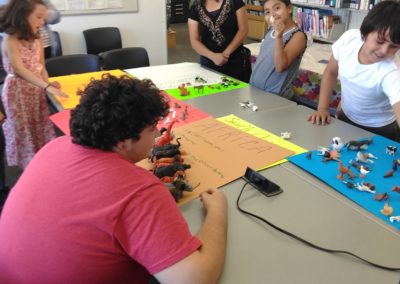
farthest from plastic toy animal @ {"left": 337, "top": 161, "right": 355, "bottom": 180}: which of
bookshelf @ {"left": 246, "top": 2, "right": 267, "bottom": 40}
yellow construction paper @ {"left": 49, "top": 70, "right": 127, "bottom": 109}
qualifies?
bookshelf @ {"left": 246, "top": 2, "right": 267, "bottom": 40}

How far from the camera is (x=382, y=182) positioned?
1.20 meters

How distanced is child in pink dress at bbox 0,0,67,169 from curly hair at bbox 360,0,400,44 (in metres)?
1.55

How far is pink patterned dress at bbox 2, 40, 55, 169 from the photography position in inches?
86.1

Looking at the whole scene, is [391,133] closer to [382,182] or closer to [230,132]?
[382,182]

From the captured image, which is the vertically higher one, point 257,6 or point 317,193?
point 257,6

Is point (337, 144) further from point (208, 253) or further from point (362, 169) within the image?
point (208, 253)

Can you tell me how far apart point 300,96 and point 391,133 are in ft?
5.86

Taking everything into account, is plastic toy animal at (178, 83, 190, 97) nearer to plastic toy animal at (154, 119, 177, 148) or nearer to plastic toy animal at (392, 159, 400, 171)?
plastic toy animal at (154, 119, 177, 148)

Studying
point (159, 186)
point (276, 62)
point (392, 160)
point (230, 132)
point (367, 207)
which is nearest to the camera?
point (159, 186)

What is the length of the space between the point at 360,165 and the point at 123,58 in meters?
2.23

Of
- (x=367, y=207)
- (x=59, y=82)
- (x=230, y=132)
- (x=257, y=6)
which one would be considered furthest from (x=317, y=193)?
(x=257, y=6)

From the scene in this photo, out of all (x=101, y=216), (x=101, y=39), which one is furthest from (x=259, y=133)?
(x=101, y=39)

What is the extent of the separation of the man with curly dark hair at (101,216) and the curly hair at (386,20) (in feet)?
3.19

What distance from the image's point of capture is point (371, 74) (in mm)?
1491
